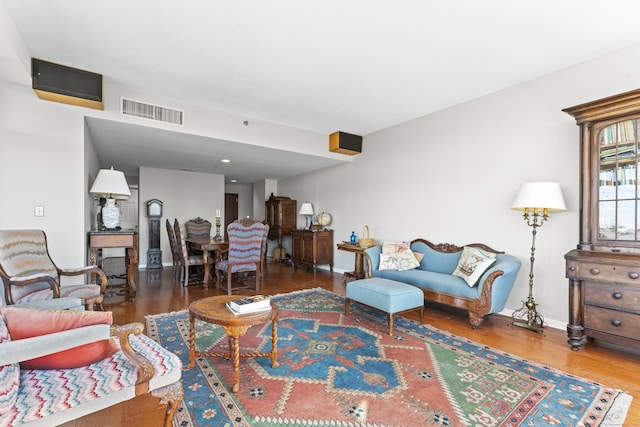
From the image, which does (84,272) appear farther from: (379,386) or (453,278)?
(453,278)

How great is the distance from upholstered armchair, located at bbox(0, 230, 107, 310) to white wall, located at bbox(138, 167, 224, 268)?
4155mm

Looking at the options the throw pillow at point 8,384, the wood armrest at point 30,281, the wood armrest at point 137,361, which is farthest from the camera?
the wood armrest at point 30,281

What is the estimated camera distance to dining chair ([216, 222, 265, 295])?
4.32 meters

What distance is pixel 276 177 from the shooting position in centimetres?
829

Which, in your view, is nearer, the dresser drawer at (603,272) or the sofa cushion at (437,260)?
the dresser drawer at (603,272)

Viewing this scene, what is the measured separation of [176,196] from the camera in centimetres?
723

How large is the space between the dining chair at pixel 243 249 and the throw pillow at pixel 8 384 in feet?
10.1

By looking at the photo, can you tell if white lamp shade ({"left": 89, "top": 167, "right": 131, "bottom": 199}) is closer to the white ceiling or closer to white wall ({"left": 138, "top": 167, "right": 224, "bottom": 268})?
the white ceiling

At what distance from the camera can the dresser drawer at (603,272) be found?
2330 millimetres

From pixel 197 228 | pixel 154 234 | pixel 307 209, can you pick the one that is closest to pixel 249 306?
pixel 307 209

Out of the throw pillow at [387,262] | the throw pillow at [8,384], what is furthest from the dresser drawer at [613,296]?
the throw pillow at [8,384]

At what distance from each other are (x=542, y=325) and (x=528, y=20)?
285 centimetres

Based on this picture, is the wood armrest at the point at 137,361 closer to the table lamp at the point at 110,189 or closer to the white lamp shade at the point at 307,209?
the table lamp at the point at 110,189

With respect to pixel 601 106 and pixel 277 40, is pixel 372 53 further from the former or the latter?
pixel 601 106
